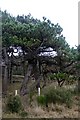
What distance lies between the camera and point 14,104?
6.33 metres

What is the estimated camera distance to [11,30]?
372 inches

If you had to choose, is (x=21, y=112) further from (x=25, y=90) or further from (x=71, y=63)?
(x=71, y=63)

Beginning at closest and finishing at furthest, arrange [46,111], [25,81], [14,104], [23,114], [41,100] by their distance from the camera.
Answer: [23,114]
[14,104]
[46,111]
[41,100]
[25,81]

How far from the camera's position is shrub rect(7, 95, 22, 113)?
6.24 meters

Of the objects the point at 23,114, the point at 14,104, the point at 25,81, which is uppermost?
the point at 25,81

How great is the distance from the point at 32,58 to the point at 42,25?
1692 mm

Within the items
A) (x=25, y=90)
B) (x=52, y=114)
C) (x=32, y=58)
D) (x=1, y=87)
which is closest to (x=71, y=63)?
(x=32, y=58)

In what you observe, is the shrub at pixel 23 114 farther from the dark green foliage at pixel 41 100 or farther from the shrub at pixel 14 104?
the dark green foliage at pixel 41 100

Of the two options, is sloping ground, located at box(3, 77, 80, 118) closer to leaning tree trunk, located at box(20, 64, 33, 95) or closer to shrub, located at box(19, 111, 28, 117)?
shrub, located at box(19, 111, 28, 117)

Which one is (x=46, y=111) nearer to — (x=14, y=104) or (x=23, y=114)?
(x=23, y=114)

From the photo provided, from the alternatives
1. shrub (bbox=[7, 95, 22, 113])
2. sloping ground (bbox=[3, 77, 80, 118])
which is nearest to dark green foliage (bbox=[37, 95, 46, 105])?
sloping ground (bbox=[3, 77, 80, 118])

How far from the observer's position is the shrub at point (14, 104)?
624cm

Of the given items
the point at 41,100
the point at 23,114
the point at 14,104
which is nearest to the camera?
the point at 23,114

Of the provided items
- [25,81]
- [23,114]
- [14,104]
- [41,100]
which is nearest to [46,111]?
[41,100]
